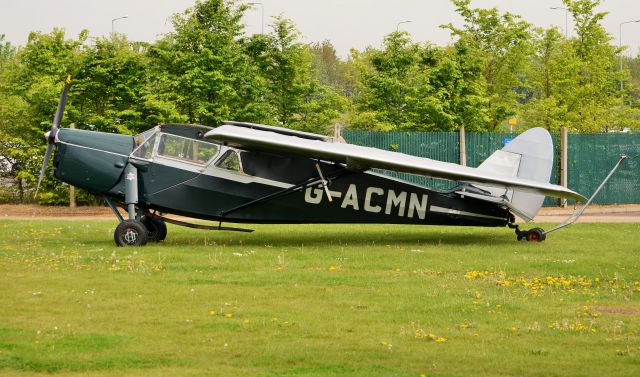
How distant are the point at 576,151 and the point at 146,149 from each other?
68.1ft

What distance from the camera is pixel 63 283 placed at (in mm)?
13445

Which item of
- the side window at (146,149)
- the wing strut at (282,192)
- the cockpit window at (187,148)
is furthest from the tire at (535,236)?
the side window at (146,149)

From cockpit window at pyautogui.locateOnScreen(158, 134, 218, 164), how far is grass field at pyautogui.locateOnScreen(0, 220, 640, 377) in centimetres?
178

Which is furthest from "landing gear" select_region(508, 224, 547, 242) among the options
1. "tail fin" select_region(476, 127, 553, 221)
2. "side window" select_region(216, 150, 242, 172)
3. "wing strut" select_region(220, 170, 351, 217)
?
"side window" select_region(216, 150, 242, 172)

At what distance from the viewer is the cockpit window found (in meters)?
19.0

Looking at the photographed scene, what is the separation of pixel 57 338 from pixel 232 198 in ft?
31.2

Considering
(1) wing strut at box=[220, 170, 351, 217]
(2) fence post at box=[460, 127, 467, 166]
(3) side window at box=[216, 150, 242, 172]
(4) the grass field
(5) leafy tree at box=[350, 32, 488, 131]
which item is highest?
(5) leafy tree at box=[350, 32, 488, 131]

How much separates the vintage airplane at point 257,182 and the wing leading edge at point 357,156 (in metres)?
0.04

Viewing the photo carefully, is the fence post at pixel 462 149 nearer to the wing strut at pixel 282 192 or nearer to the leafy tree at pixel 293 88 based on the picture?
the leafy tree at pixel 293 88

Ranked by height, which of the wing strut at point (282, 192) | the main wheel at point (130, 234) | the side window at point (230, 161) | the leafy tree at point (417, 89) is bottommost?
the main wheel at point (130, 234)

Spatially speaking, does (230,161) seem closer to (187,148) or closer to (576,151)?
(187,148)

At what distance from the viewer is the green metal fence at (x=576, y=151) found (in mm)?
34312

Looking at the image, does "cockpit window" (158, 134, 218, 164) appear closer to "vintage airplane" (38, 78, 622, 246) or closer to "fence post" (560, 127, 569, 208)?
"vintage airplane" (38, 78, 622, 246)

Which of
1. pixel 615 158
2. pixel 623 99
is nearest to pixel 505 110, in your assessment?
pixel 615 158
